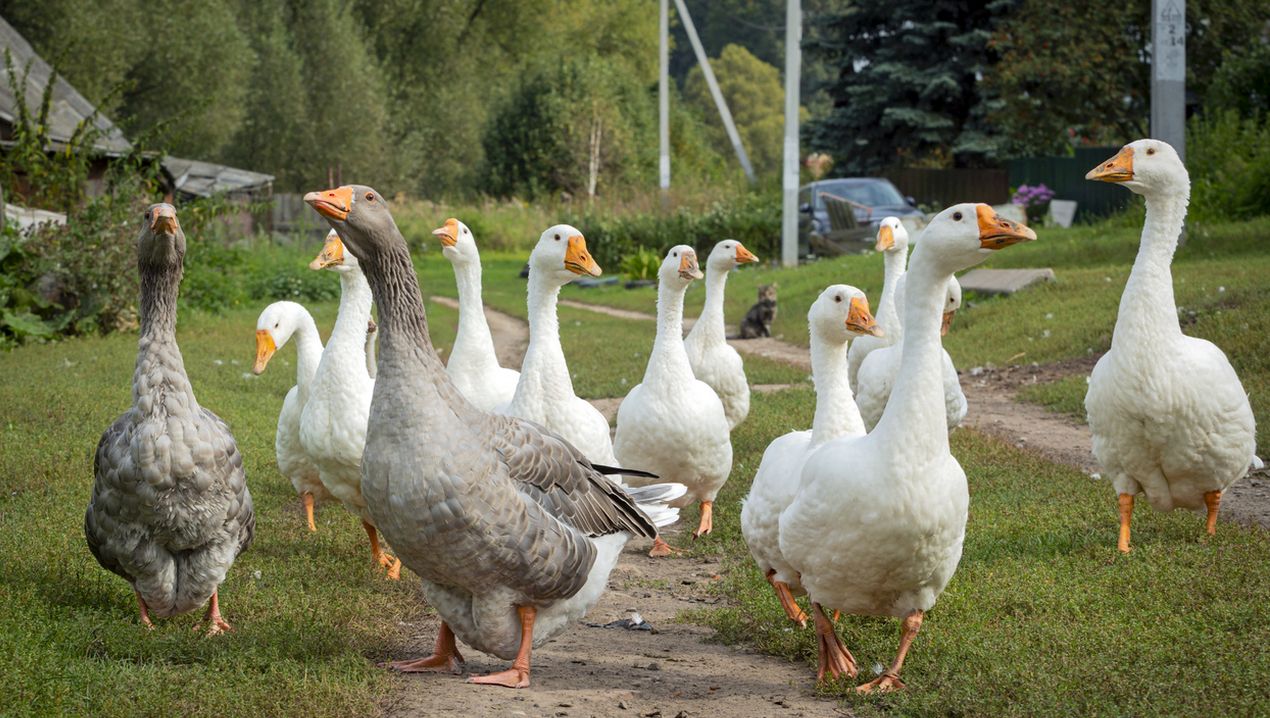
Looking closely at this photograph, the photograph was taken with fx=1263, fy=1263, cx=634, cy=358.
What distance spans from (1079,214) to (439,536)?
24913 mm

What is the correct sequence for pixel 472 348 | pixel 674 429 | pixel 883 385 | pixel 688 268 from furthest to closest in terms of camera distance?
Result: pixel 883 385
pixel 688 268
pixel 472 348
pixel 674 429

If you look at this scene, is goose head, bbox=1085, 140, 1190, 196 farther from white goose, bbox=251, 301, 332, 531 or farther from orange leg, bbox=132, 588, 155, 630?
orange leg, bbox=132, 588, 155, 630

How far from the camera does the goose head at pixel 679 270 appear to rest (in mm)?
7637

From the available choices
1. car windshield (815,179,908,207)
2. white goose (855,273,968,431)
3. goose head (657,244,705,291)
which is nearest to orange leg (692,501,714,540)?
white goose (855,273,968,431)

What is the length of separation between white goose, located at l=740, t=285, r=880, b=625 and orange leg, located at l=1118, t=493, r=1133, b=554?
1.59 meters

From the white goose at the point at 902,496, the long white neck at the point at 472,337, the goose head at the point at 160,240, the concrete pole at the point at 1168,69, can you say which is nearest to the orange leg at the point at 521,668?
the white goose at the point at 902,496

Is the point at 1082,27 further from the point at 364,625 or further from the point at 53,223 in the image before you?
the point at 364,625

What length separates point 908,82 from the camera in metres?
31.8

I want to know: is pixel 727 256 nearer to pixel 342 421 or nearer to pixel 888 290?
pixel 888 290

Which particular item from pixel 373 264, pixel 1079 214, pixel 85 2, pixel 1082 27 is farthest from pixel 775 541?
pixel 85 2

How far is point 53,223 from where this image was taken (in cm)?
1491

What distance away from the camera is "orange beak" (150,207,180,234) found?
210 inches

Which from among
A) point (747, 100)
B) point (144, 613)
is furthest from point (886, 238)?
point (747, 100)

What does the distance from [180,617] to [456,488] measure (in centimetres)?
172
